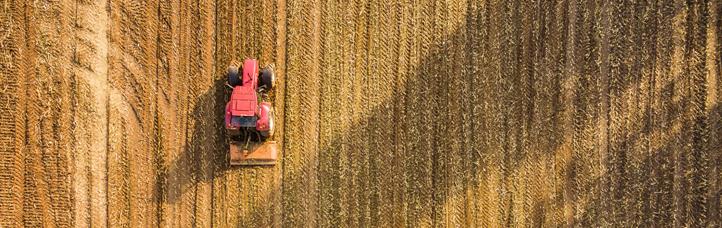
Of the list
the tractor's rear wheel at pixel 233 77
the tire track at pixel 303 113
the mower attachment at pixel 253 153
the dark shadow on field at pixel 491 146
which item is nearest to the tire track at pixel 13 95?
the dark shadow on field at pixel 491 146

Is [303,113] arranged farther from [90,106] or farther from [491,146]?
[90,106]

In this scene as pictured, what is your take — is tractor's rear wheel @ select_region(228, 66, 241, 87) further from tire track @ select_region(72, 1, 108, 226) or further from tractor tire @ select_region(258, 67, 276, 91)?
tire track @ select_region(72, 1, 108, 226)

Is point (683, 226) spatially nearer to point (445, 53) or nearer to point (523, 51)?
point (523, 51)

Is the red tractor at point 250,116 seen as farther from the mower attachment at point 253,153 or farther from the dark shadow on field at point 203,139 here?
the dark shadow on field at point 203,139

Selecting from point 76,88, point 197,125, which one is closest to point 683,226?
point 197,125

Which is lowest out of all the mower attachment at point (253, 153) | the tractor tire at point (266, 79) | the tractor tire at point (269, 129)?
the mower attachment at point (253, 153)

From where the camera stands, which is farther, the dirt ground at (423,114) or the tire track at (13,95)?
the dirt ground at (423,114)

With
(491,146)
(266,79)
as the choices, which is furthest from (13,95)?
(491,146)
